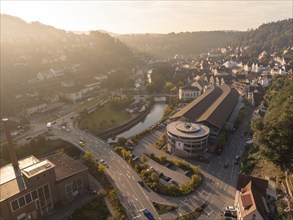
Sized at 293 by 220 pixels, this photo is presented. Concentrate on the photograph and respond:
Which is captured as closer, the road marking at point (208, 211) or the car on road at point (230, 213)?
the car on road at point (230, 213)

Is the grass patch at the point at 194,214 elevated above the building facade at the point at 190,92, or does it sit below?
below

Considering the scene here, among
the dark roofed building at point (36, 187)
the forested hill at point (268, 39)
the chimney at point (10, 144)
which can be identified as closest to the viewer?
the dark roofed building at point (36, 187)

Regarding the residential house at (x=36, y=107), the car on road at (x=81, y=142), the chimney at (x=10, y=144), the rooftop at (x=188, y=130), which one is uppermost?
Result: the chimney at (x=10, y=144)

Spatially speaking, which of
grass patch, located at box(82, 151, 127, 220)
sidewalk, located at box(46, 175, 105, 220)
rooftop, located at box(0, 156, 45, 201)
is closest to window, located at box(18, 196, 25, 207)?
rooftop, located at box(0, 156, 45, 201)

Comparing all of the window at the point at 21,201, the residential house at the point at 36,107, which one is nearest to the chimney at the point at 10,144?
the window at the point at 21,201

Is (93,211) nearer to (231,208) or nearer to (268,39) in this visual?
(231,208)

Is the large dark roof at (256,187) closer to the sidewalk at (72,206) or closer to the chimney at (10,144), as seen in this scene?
the sidewalk at (72,206)

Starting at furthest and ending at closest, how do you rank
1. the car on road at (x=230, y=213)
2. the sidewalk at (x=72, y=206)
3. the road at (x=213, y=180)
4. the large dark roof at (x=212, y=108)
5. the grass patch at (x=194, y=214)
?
1. the large dark roof at (x=212, y=108)
2. the sidewalk at (x=72, y=206)
3. the road at (x=213, y=180)
4. the car on road at (x=230, y=213)
5. the grass patch at (x=194, y=214)

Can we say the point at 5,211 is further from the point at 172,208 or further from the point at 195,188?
the point at 195,188
